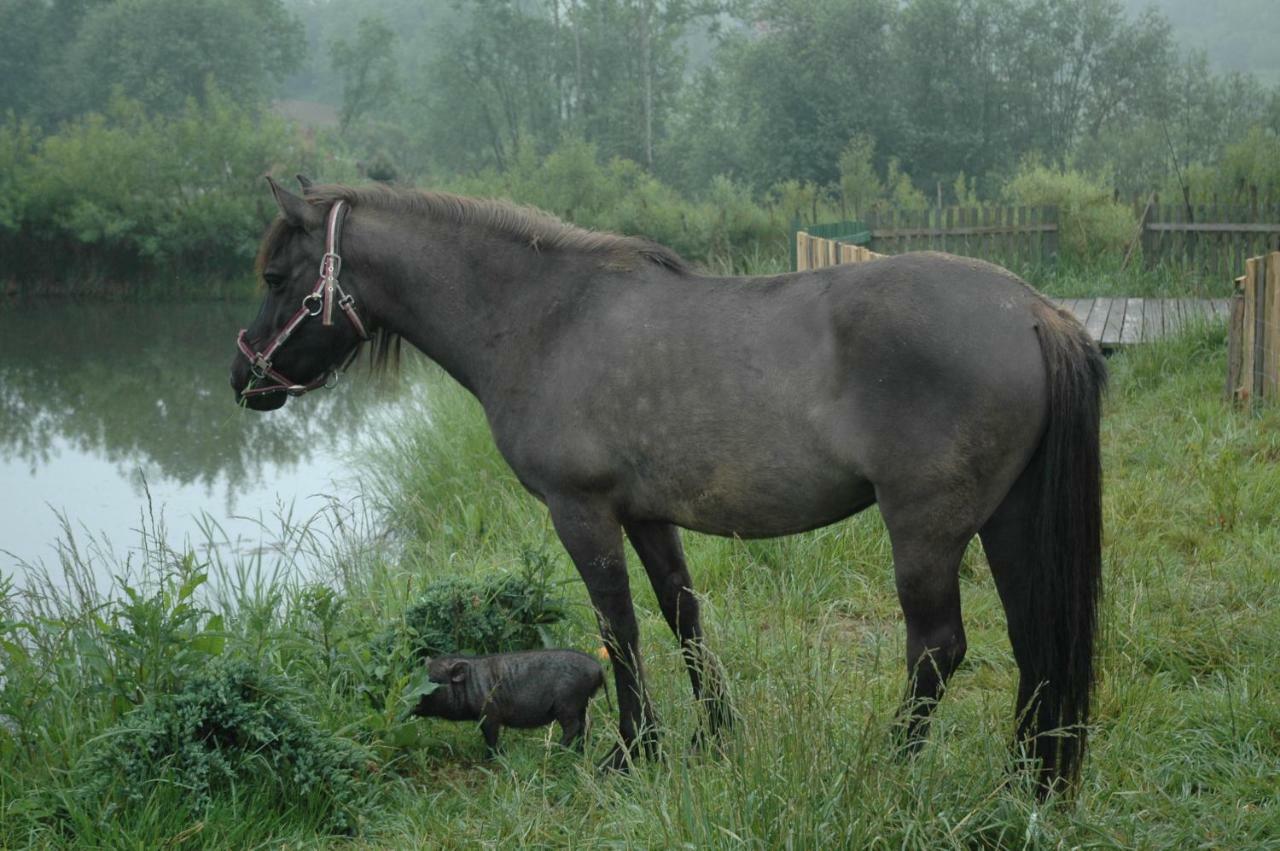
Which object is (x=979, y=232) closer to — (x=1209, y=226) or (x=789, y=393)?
(x=1209, y=226)

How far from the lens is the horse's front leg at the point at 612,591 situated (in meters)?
3.49

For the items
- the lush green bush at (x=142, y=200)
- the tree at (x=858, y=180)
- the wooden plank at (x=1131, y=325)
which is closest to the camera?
the wooden plank at (x=1131, y=325)

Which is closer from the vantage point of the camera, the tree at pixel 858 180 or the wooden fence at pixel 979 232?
the wooden fence at pixel 979 232

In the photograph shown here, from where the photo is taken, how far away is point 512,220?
3803 mm

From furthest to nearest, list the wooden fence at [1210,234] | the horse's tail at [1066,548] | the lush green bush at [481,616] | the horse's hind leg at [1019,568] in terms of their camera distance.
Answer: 1. the wooden fence at [1210,234]
2. the lush green bush at [481,616]
3. the horse's hind leg at [1019,568]
4. the horse's tail at [1066,548]

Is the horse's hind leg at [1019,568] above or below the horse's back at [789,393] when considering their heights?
below

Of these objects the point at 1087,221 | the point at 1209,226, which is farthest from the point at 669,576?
the point at 1087,221

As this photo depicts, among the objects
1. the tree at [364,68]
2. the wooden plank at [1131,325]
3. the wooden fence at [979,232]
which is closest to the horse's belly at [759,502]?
the wooden plank at [1131,325]

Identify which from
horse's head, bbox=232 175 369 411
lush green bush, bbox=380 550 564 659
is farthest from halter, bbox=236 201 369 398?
lush green bush, bbox=380 550 564 659

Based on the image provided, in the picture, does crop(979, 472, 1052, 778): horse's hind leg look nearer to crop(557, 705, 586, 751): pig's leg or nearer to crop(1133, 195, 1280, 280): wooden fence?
crop(557, 705, 586, 751): pig's leg

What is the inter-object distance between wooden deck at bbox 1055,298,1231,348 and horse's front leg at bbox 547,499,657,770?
5088 millimetres

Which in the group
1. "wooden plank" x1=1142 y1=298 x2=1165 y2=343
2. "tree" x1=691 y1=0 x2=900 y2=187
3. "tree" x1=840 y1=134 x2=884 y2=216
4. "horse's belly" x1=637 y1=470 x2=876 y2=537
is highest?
"tree" x1=691 y1=0 x2=900 y2=187

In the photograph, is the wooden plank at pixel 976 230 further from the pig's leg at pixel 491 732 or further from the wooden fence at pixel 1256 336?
the pig's leg at pixel 491 732

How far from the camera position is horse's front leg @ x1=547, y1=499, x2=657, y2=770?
3490 millimetres
